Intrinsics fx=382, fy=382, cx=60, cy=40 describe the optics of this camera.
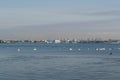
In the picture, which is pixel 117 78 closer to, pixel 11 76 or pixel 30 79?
pixel 30 79

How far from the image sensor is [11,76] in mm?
47188

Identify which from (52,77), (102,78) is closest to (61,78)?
(52,77)

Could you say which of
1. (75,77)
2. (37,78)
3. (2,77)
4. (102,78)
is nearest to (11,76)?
(2,77)

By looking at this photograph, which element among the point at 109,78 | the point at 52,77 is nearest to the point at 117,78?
the point at 109,78

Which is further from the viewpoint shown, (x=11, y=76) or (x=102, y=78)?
(x=11, y=76)

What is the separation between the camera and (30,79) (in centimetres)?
4359

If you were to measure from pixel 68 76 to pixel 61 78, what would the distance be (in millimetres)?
2205

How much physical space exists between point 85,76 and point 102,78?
288cm

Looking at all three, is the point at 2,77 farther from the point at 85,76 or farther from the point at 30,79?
the point at 85,76

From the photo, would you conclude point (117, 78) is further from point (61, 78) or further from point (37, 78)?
point (37, 78)

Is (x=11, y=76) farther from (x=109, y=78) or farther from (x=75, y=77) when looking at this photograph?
(x=109, y=78)

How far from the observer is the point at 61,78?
44312 millimetres

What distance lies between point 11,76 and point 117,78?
13.0 m

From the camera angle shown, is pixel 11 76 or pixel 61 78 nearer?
pixel 61 78
